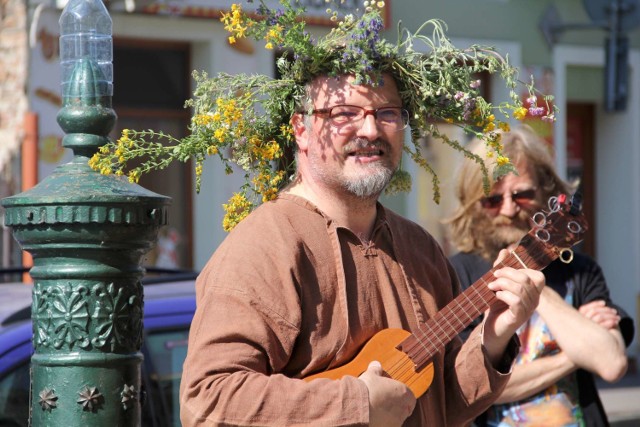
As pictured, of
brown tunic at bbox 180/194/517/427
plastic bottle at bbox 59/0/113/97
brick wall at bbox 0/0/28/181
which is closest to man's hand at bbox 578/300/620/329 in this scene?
brown tunic at bbox 180/194/517/427

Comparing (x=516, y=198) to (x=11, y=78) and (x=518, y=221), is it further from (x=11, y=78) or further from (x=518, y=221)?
(x=11, y=78)

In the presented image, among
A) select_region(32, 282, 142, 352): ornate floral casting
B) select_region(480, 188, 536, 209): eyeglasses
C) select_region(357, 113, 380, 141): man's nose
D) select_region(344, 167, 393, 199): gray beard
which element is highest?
select_region(357, 113, 380, 141): man's nose

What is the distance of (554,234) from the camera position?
3346 millimetres

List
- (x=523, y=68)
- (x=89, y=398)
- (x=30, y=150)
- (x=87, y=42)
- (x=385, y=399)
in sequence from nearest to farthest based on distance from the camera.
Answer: (x=385, y=399) → (x=89, y=398) → (x=87, y=42) → (x=30, y=150) → (x=523, y=68)

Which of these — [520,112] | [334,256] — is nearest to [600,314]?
[520,112]

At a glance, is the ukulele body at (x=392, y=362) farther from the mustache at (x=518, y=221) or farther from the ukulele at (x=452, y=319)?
the mustache at (x=518, y=221)

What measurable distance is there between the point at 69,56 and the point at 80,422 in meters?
0.95

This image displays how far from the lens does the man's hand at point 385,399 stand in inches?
111

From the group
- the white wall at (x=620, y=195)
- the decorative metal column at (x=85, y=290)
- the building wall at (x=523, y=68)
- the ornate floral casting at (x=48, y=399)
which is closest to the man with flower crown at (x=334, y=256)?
the decorative metal column at (x=85, y=290)

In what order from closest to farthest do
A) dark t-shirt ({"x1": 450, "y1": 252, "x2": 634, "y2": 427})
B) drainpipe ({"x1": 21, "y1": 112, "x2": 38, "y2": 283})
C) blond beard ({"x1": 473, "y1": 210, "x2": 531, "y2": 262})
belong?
dark t-shirt ({"x1": 450, "y1": 252, "x2": 634, "y2": 427}), blond beard ({"x1": 473, "y1": 210, "x2": 531, "y2": 262}), drainpipe ({"x1": 21, "y1": 112, "x2": 38, "y2": 283})

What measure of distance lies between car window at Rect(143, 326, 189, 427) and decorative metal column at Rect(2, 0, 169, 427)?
108cm

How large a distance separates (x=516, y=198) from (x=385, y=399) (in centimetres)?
172

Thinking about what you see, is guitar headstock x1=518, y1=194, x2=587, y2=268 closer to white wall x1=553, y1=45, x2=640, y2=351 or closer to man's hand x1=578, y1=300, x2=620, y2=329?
man's hand x1=578, y1=300, x2=620, y2=329

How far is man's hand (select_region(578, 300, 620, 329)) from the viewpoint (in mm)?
4258
